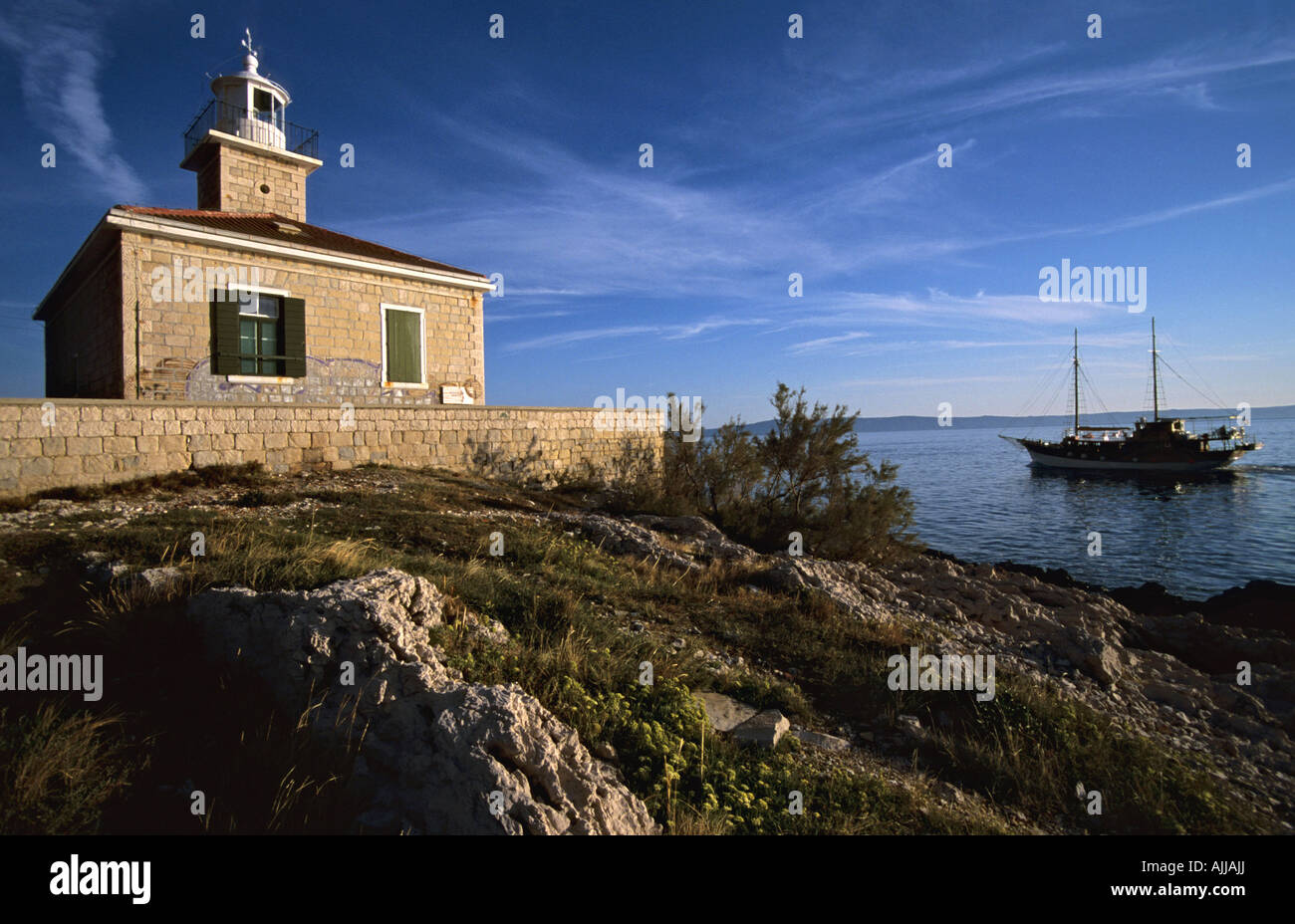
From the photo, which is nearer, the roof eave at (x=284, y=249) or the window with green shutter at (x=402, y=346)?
the roof eave at (x=284, y=249)

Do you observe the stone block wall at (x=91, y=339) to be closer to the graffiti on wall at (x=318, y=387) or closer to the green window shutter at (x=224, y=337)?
the graffiti on wall at (x=318, y=387)

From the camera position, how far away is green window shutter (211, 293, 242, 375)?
12.6 metres

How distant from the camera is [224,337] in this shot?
12695 mm

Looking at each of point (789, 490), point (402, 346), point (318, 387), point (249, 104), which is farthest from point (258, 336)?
point (789, 490)

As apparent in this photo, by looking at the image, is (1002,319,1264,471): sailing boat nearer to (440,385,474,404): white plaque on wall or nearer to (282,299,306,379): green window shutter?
(440,385,474,404): white plaque on wall

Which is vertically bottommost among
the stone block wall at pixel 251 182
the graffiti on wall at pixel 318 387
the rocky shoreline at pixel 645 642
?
the rocky shoreline at pixel 645 642

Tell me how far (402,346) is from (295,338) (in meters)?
2.41

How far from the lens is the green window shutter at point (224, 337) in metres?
12.6

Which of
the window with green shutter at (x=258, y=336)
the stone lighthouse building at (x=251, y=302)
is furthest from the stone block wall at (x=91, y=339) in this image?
the window with green shutter at (x=258, y=336)

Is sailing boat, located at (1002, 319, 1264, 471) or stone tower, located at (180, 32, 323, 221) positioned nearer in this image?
stone tower, located at (180, 32, 323, 221)

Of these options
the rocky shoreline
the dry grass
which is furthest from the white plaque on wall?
the dry grass

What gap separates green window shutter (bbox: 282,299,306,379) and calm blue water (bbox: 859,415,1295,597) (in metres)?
16.6

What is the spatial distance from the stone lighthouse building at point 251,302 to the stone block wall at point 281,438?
102 cm
